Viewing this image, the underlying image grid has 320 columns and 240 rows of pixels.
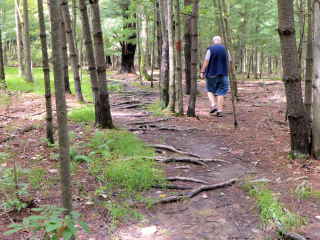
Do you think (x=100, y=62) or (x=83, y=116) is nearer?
(x=100, y=62)

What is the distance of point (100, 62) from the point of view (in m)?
5.95

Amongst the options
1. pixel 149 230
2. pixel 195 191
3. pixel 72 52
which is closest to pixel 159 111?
pixel 72 52

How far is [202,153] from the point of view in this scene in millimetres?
5301

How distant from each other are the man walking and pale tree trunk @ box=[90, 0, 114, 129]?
10.8ft

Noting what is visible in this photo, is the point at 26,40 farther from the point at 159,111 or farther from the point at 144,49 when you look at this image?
the point at 159,111

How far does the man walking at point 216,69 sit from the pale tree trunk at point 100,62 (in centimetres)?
330

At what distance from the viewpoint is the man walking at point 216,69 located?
8.04m

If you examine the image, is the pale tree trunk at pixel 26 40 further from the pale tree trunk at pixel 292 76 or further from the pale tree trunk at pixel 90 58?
the pale tree trunk at pixel 292 76

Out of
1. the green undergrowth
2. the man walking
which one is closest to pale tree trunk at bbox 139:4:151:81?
the man walking

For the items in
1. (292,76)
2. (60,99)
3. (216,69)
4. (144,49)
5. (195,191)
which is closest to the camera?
(60,99)

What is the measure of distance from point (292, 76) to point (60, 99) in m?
3.55

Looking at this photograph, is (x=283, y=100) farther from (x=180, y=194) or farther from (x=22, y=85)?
(x=22, y=85)

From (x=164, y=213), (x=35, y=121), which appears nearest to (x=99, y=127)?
(x=35, y=121)

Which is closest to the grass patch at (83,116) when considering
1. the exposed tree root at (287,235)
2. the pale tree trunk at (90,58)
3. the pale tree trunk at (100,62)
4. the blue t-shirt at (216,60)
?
the pale tree trunk at (90,58)
